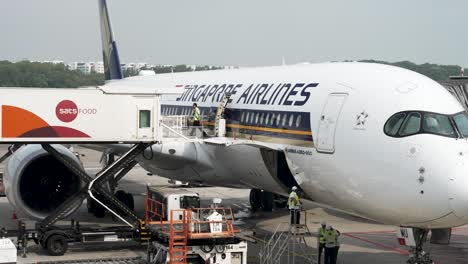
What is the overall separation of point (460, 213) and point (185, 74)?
Result: 46.5 feet

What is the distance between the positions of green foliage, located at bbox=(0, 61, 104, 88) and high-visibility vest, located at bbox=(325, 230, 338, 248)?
66.5 m

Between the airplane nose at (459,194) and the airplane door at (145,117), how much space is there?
692 cm

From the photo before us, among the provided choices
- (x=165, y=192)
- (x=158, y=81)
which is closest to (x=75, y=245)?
(x=165, y=192)

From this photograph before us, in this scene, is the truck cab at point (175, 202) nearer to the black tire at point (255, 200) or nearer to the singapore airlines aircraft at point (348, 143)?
the singapore airlines aircraft at point (348, 143)

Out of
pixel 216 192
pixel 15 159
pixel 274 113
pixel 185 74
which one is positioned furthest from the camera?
pixel 216 192

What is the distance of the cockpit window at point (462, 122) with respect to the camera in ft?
41.6

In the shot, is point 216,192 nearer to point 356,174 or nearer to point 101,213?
point 101,213

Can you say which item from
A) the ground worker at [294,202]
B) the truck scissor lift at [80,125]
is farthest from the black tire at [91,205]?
the ground worker at [294,202]

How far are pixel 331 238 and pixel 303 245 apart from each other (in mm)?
3211

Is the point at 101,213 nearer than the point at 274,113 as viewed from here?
No

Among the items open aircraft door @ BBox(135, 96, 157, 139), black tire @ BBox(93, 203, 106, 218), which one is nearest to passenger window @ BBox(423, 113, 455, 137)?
open aircraft door @ BBox(135, 96, 157, 139)

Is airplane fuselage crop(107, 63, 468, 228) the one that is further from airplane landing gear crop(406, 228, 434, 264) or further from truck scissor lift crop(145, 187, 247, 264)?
truck scissor lift crop(145, 187, 247, 264)

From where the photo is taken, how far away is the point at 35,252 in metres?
16.8

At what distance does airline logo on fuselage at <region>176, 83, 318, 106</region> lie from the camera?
15.7 metres
